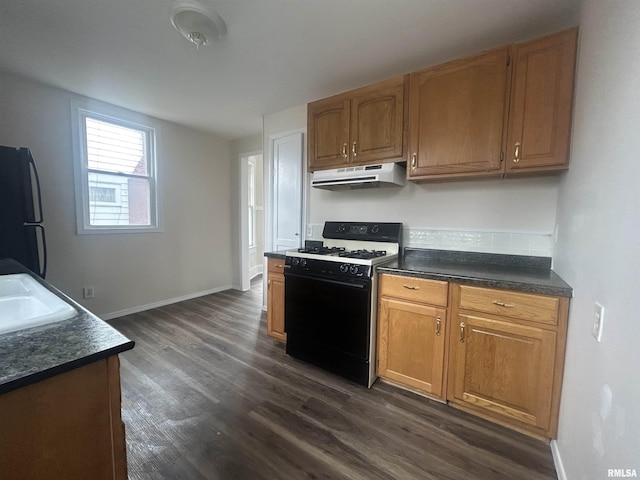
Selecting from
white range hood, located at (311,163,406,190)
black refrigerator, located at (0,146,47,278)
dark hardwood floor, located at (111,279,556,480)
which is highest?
white range hood, located at (311,163,406,190)

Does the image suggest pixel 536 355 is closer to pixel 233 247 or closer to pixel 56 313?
pixel 56 313

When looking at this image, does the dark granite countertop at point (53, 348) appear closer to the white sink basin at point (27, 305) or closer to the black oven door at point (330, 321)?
the white sink basin at point (27, 305)

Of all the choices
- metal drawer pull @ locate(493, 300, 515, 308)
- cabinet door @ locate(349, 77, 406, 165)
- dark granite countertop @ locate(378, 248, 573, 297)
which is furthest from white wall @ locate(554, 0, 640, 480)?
cabinet door @ locate(349, 77, 406, 165)

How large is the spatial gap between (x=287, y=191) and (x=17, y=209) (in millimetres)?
Result: 2375

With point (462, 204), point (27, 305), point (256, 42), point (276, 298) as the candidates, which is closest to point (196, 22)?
point (256, 42)

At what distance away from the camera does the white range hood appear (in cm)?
224

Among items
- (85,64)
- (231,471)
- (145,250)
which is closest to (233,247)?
(145,250)

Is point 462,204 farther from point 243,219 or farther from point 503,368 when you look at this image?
point 243,219

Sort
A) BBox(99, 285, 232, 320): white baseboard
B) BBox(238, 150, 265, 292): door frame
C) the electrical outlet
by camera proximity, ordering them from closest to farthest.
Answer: the electrical outlet → BBox(99, 285, 232, 320): white baseboard → BBox(238, 150, 265, 292): door frame

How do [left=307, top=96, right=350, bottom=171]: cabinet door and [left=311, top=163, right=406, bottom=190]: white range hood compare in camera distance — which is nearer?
[left=311, top=163, right=406, bottom=190]: white range hood

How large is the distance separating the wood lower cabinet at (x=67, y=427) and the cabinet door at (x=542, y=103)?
2316mm

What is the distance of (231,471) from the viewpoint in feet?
4.48

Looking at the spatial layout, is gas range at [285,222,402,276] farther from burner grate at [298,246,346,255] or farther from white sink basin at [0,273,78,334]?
white sink basin at [0,273,78,334]

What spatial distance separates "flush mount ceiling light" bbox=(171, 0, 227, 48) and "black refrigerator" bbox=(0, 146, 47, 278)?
1722mm
